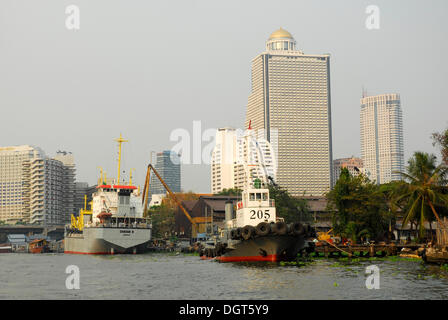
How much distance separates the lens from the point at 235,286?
36844 millimetres

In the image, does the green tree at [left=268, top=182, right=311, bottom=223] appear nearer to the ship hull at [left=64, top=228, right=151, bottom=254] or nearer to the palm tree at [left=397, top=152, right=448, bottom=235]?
the ship hull at [left=64, top=228, right=151, bottom=254]

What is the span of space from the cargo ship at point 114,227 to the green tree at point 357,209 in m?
35.3

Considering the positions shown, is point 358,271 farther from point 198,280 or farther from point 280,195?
point 280,195

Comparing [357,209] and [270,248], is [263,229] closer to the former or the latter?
[270,248]

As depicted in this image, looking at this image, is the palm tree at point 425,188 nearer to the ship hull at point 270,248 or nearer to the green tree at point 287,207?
the ship hull at point 270,248

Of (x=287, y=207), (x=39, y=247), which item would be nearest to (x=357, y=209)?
(x=287, y=207)

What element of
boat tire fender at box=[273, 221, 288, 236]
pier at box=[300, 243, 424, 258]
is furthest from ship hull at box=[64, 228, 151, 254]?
boat tire fender at box=[273, 221, 288, 236]

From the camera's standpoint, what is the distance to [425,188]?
60656mm

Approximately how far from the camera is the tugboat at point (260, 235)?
52.5 m

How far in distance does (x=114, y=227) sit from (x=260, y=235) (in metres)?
49.5

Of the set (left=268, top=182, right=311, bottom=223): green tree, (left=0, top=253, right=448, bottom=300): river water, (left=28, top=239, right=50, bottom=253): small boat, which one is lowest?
(left=28, top=239, right=50, bottom=253): small boat

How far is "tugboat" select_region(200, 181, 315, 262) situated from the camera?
52.5 m
